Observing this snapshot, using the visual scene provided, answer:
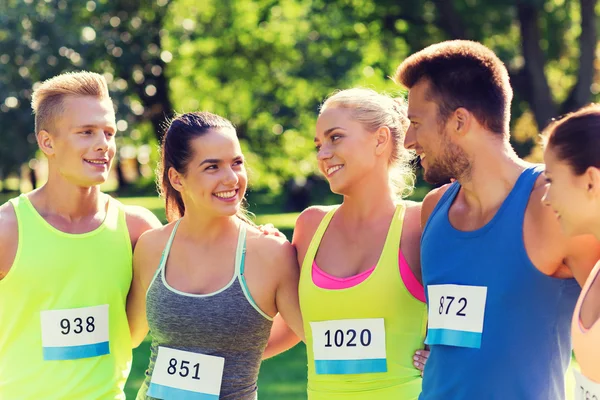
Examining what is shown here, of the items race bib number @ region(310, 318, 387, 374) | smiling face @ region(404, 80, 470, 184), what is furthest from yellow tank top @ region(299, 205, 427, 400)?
smiling face @ region(404, 80, 470, 184)

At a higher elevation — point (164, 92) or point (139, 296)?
point (164, 92)

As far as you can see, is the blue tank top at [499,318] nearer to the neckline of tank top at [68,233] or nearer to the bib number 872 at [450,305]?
the bib number 872 at [450,305]

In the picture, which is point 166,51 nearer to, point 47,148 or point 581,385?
point 47,148

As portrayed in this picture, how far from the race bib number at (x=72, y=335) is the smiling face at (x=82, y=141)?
57 centimetres

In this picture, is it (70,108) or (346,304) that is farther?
(70,108)

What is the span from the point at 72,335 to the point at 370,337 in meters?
1.20

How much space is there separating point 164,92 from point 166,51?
35.9 inches

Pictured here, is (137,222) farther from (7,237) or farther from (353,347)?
(353,347)

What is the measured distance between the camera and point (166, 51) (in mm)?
17719

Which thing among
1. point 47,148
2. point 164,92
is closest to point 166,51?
point 164,92

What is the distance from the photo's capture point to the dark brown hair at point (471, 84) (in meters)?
3.04

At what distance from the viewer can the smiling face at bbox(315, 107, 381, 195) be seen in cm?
343

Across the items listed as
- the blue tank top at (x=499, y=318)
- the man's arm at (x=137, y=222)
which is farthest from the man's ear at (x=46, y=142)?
the blue tank top at (x=499, y=318)

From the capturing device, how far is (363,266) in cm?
335
